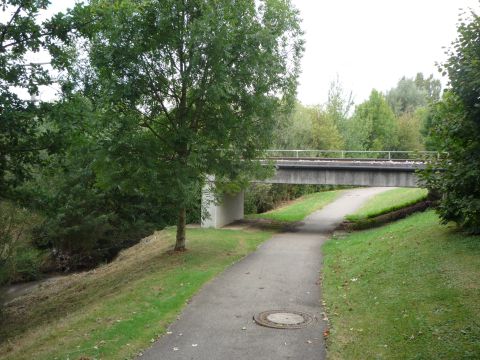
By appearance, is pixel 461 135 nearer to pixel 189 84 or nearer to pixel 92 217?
pixel 189 84

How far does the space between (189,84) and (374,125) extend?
50.3 m

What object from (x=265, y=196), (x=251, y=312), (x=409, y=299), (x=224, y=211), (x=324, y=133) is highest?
(x=324, y=133)

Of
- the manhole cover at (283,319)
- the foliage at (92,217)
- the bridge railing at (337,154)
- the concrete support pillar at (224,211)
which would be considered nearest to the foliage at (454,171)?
the bridge railing at (337,154)

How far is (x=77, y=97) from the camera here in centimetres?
1006

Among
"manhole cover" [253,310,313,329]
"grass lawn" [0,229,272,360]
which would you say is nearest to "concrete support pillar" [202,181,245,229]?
"grass lawn" [0,229,272,360]

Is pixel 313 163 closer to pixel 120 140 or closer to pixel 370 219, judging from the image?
pixel 370 219

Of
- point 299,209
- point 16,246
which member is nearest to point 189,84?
point 16,246

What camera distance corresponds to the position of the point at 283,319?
916 cm

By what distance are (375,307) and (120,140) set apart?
27.7 feet

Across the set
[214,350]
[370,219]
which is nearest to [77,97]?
[214,350]

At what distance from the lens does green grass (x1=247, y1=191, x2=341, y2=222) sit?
2850 centimetres

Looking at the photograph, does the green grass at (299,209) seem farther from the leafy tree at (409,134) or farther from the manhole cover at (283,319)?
the leafy tree at (409,134)

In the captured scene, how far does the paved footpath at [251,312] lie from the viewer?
7.55m

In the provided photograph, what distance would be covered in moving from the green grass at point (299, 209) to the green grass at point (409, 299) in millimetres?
13685
